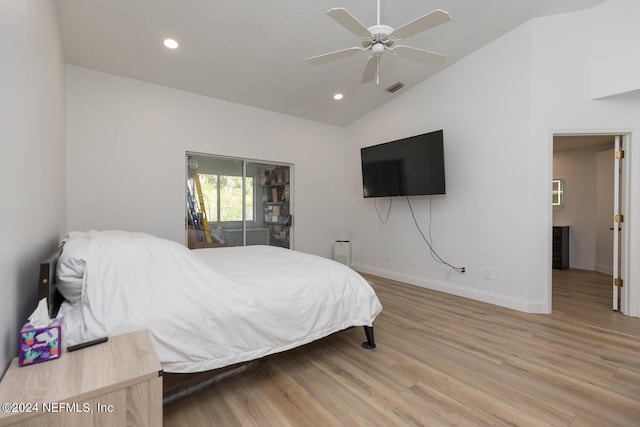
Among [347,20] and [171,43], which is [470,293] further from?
[171,43]

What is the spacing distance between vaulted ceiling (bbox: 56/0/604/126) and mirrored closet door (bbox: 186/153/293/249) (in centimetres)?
110

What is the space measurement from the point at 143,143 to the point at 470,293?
15.6 feet

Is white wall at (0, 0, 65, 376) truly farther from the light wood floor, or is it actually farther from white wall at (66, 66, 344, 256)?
white wall at (66, 66, 344, 256)

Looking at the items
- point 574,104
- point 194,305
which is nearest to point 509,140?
point 574,104

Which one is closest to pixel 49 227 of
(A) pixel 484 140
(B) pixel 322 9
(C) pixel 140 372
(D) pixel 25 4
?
(D) pixel 25 4

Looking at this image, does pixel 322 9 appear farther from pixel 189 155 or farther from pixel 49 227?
pixel 49 227

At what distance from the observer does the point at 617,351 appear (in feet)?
7.91

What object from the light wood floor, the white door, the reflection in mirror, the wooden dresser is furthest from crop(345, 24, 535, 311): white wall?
the wooden dresser

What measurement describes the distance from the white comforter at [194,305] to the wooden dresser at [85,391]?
0.31 meters

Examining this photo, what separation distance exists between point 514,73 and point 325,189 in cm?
337

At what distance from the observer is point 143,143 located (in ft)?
12.4

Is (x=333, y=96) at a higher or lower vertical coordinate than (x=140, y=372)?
higher

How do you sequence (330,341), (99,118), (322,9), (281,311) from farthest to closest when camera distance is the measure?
(99,118)
(322,9)
(330,341)
(281,311)

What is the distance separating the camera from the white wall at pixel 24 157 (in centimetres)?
119
